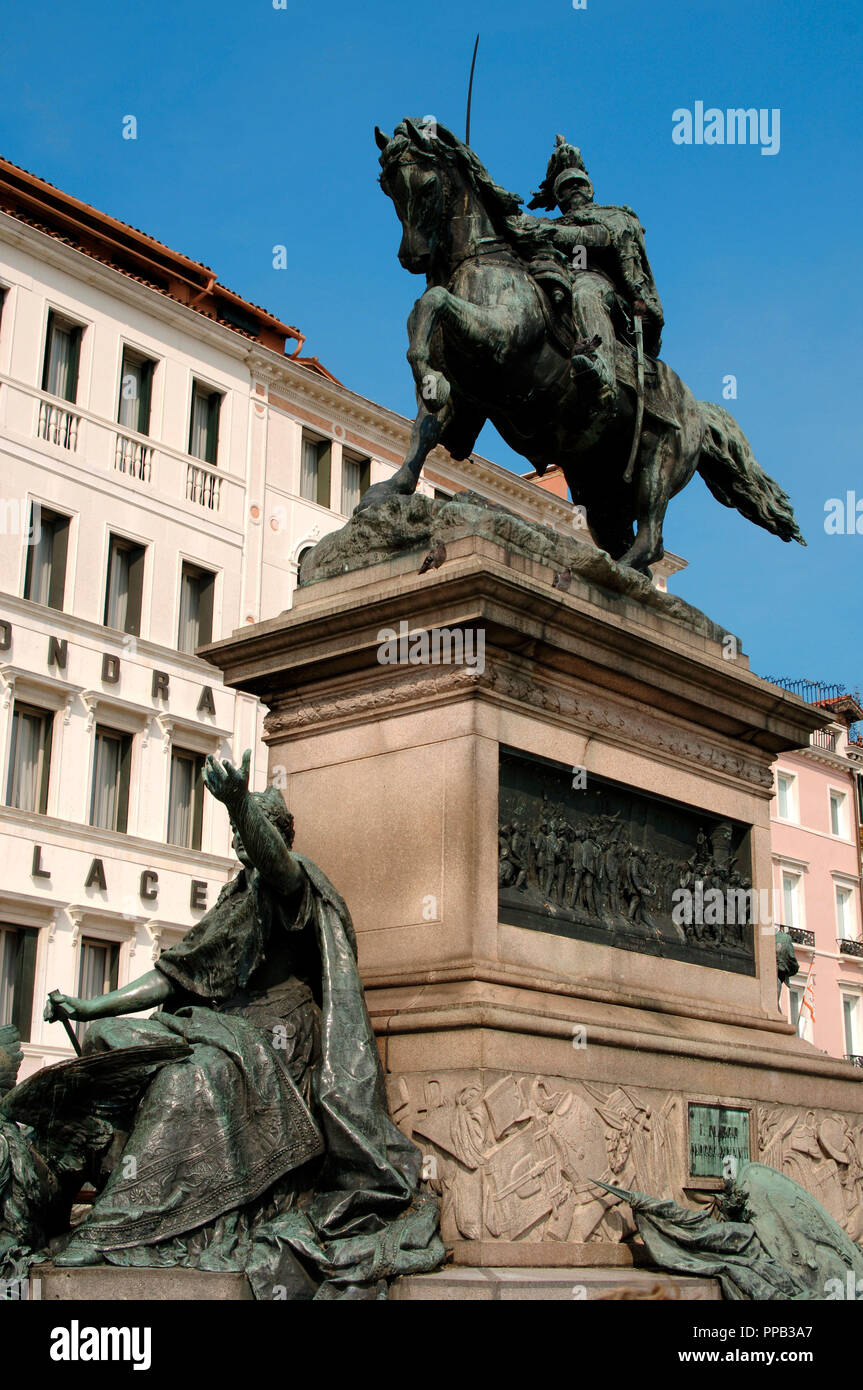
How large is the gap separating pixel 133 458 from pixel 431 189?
24.3 metres

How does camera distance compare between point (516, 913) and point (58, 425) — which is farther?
point (58, 425)

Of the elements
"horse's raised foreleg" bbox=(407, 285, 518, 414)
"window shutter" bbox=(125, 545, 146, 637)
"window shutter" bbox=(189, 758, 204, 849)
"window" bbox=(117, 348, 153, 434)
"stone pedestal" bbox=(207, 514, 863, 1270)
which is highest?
"window" bbox=(117, 348, 153, 434)

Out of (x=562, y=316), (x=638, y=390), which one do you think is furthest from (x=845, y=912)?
(x=562, y=316)

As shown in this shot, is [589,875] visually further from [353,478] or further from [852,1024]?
[852,1024]

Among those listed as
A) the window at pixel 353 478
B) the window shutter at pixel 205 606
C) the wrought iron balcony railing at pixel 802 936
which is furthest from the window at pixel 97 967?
the wrought iron balcony railing at pixel 802 936

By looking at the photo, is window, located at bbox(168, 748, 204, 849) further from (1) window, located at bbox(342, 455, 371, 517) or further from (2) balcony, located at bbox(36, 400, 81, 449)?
(1) window, located at bbox(342, 455, 371, 517)

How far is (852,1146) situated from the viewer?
10.7 meters

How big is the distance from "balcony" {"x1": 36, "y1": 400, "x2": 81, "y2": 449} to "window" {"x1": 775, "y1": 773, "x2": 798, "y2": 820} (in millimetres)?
27762

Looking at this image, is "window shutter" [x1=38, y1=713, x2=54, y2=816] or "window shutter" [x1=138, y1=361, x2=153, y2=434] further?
"window shutter" [x1=138, y1=361, x2=153, y2=434]

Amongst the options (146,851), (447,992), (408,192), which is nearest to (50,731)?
(146,851)

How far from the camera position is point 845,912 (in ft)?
178

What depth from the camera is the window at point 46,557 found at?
31.7 meters

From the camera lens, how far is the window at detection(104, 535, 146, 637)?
33.2 metres

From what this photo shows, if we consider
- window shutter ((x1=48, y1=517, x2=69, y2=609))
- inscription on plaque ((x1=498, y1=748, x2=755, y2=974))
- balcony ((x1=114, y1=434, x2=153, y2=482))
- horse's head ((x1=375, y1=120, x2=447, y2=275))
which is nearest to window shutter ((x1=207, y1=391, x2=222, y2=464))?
balcony ((x1=114, y1=434, x2=153, y2=482))
